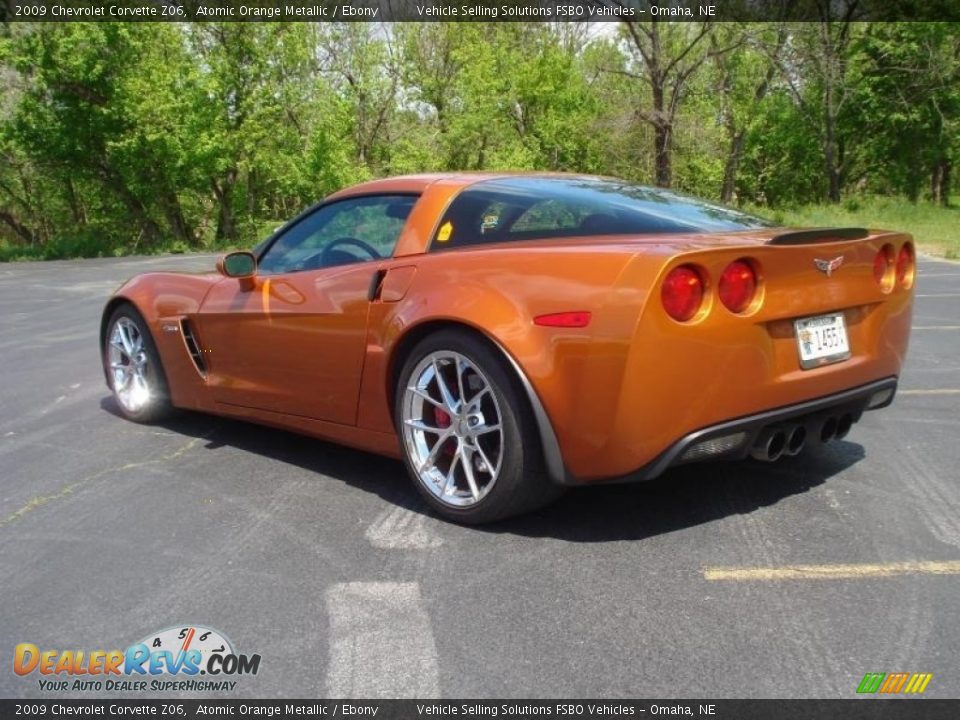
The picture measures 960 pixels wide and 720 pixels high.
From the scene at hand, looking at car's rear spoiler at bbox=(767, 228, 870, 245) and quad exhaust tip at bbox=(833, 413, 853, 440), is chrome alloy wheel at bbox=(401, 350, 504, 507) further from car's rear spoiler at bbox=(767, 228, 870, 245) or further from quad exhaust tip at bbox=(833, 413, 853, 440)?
quad exhaust tip at bbox=(833, 413, 853, 440)

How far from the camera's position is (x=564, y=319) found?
284 centimetres

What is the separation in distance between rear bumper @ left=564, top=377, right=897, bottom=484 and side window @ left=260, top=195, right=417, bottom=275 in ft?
4.74

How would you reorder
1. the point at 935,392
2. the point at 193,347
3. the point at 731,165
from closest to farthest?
1. the point at 193,347
2. the point at 935,392
3. the point at 731,165

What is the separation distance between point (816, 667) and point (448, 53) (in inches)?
1542

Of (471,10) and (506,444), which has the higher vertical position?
(471,10)

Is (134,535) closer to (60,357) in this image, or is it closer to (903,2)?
(60,357)

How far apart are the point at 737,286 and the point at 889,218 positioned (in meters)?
29.5

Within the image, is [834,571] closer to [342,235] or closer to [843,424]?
[843,424]

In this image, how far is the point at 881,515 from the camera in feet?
10.7

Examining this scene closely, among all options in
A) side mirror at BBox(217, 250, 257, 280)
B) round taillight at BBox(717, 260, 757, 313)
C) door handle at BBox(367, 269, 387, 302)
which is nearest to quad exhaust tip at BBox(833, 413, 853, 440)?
round taillight at BBox(717, 260, 757, 313)

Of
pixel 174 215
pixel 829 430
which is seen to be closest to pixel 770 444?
pixel 829 430

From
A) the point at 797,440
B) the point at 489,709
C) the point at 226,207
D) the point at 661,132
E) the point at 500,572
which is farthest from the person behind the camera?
the point at 226,207

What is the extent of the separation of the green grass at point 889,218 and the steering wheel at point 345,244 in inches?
822

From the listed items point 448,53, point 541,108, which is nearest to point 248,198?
point 448,53
